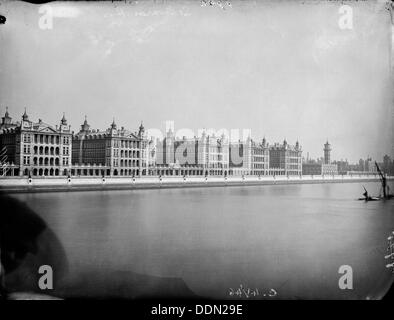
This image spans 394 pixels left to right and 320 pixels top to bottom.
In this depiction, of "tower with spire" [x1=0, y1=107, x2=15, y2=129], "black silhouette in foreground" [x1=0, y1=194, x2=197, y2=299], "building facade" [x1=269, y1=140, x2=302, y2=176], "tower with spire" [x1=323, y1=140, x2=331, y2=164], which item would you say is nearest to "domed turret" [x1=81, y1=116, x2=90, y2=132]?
"tower with spire" [x1=0, y1=107, x2=15, y2=129]

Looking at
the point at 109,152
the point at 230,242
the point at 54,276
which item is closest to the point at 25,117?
the point at 54,276

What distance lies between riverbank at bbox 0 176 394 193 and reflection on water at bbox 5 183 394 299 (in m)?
0.18

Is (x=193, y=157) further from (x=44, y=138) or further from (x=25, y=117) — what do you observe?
(x=25, y=117)

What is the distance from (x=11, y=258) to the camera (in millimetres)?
4316

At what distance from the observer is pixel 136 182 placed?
9.15 metres

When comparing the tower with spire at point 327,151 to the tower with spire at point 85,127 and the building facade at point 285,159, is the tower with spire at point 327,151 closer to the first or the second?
the building facade at point 285,159

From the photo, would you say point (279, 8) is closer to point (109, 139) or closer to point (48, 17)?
point (48, 17)

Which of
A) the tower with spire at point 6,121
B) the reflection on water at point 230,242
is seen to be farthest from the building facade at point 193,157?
the tower with spire at point 6,121

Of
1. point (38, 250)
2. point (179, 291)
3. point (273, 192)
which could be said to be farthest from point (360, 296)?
point (273, 192)

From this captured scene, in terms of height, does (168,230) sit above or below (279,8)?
below

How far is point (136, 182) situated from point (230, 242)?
168 inches

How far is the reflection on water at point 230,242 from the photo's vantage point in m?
4.34

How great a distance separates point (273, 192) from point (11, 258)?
5.51 metres

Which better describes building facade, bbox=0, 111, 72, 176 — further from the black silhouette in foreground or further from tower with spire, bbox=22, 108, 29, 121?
the black silhouette in foreground
